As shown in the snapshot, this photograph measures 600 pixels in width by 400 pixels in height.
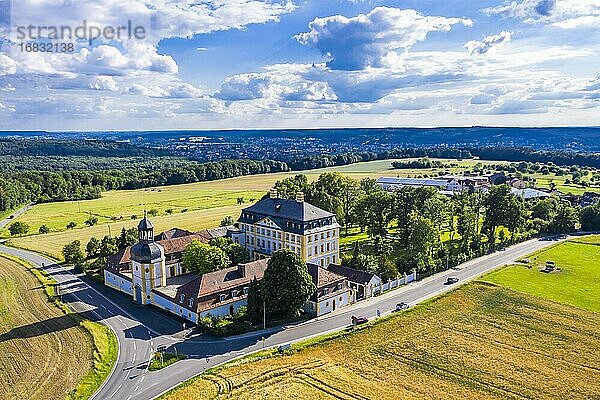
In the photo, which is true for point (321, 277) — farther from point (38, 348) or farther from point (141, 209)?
point (141, 209)

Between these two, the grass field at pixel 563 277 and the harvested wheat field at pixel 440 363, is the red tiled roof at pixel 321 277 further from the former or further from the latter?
the grass field at pixel 563 277

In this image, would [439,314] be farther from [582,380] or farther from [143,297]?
[143,297]

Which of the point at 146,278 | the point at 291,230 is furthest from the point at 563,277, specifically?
the point at 146,278

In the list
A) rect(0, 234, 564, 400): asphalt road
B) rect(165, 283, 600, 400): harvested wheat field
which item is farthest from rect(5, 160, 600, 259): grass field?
rect(165, 283, 600, 400): harvested wheat field

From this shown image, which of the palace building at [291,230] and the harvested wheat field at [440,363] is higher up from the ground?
the palace building at [291,230]

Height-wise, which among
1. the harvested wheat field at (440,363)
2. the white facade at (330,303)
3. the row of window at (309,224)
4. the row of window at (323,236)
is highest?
the row of window at (309,224)

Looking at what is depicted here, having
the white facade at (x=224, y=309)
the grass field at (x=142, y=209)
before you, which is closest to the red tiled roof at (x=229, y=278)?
the white facade at (x=224, y=309)
